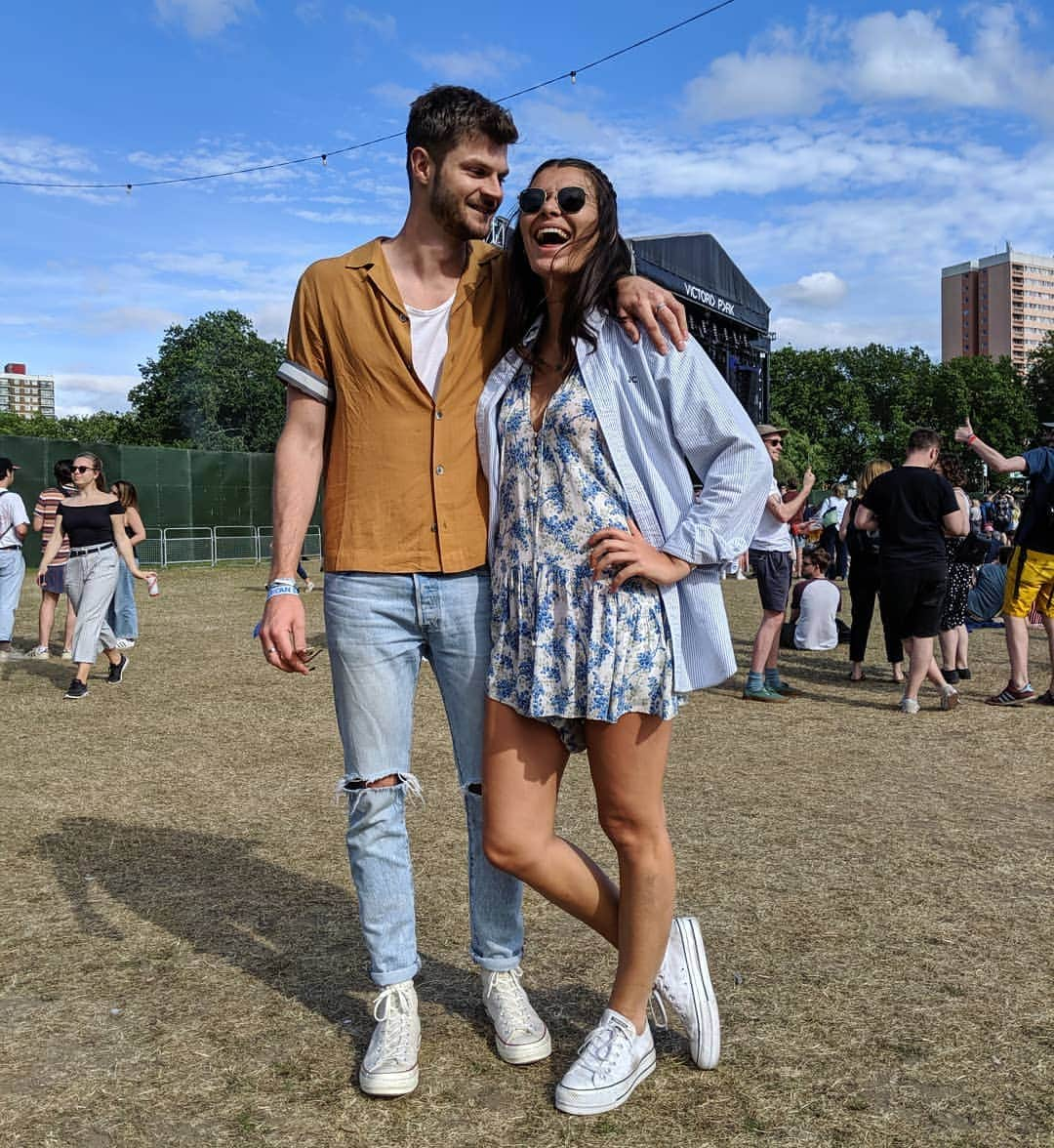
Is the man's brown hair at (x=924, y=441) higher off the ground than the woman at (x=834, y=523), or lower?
higher

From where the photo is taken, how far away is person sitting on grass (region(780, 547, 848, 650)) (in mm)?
10328

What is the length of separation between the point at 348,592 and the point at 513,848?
26.5 inches

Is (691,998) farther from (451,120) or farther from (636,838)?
(451,120)

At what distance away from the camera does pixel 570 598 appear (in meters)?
2.35

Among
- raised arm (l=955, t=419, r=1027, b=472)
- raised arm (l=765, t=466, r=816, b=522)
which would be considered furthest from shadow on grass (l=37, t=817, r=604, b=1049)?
raised arm (l=955, t=419, r=1027, b=472)

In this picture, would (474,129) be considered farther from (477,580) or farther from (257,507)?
(257,507)

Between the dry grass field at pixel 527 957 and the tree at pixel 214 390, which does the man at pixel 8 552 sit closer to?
the dry grass field at pixel 527 957

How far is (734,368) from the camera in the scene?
66.9 feet

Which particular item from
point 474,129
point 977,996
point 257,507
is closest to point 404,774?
point 474,129

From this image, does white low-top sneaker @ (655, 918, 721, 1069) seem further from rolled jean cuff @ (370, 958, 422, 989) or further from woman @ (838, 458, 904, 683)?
woman @ (838, 458, 904, 683)

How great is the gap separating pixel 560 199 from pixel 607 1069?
1840 millimetres

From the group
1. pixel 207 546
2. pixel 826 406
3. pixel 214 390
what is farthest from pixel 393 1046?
pixel 826 406

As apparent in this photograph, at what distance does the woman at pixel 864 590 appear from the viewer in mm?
8766

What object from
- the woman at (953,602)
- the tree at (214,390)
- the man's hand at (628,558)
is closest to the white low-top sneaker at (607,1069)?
the man's hand at (628,558)
